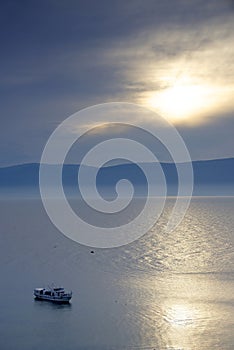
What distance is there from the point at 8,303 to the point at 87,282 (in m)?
5.11

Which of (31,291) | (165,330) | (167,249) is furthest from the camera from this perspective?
(167,249)

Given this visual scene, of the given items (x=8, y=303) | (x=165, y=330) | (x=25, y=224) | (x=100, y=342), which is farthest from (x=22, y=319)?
(x=25, y=224)

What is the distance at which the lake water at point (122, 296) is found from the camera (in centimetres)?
1593

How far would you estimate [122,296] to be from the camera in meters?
21.3

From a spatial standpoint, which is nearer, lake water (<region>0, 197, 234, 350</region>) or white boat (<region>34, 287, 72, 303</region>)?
lake water (<region>0, 197, 234, 350</region>)

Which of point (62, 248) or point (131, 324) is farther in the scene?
point (62, 248)

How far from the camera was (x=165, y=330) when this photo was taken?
16656mm

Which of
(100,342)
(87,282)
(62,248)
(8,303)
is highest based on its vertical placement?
(62,248)

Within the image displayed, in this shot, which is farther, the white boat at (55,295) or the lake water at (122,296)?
the white boat at (55,295)

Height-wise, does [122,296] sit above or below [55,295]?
above

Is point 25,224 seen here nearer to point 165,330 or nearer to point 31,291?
point 31,291

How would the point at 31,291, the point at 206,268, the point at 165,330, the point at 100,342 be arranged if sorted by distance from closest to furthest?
the point at 100,342 < the point at 165,330 < the point at 31,291 < the point at 206,268

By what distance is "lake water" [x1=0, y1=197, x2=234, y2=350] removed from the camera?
15.9 meters

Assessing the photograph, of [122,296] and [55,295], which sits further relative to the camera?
[122,296]
